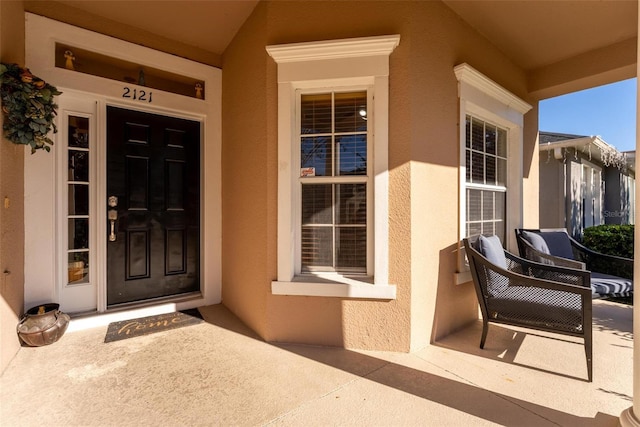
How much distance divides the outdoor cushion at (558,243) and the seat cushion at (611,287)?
508 millimetres

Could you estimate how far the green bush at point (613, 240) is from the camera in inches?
209

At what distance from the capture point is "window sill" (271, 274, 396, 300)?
245cm

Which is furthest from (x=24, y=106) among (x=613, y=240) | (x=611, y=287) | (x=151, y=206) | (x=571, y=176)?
(x=571, y=176)

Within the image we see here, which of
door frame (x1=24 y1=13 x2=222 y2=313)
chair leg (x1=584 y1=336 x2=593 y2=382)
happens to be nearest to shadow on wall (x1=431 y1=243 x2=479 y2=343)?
chair leg (x1=584 y1=336 x2=593 y2=382)

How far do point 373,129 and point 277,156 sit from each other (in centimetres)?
87

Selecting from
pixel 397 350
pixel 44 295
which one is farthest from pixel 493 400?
pixel 44 295

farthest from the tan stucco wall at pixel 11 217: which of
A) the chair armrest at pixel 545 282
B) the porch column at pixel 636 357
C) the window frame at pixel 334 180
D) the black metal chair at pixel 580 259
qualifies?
the black metal chair at pixel 580 259

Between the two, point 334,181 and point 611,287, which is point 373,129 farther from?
point 611,287

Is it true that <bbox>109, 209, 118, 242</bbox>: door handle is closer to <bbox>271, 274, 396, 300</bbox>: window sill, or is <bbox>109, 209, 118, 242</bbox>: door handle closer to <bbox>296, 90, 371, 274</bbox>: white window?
<bbox>271, 274, 396, 300</bbox>: window sill

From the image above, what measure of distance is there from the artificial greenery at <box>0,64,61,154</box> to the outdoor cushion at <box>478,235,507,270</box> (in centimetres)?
389

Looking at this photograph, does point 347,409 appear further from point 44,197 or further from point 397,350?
point 44,197

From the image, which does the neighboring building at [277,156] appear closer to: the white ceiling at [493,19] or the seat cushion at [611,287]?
the white ceiling at [493,19]

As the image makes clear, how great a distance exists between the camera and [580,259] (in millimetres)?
3697

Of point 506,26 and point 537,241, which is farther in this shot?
point 537,241
